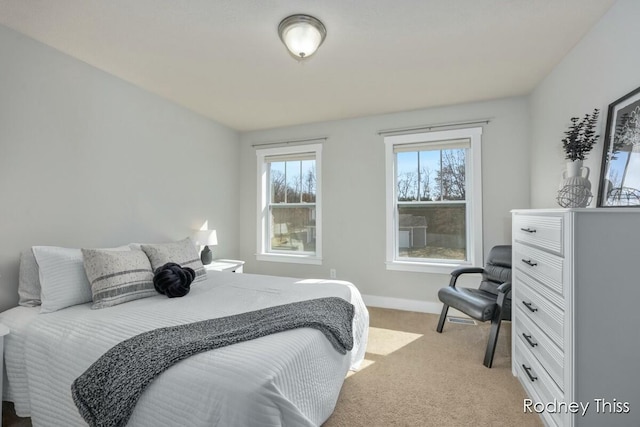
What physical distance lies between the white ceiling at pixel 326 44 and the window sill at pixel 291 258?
2.10 m

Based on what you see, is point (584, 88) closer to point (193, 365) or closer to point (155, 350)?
point (193, 365)

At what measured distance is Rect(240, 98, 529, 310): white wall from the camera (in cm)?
337

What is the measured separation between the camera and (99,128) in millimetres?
2656

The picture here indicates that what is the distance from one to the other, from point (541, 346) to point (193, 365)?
1925 mm

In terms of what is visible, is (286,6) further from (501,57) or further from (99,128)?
(99,128)

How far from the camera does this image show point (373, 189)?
3.89 meters

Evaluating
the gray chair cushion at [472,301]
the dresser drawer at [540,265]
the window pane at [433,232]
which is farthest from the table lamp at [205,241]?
the dresser drawer at [540,265]

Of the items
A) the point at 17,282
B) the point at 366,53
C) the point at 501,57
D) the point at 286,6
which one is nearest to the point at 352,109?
the point at 366,53

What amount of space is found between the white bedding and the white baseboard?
160 cm

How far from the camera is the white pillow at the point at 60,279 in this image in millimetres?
1896

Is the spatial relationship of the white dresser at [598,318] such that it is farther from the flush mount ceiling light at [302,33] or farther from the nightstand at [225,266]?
the nightstand at [225,266]

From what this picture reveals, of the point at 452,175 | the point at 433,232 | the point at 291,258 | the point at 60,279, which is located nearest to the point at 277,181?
the point at 291,258

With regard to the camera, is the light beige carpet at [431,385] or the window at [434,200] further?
the window at [434,200]

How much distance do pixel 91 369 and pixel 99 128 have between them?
2.21 m
